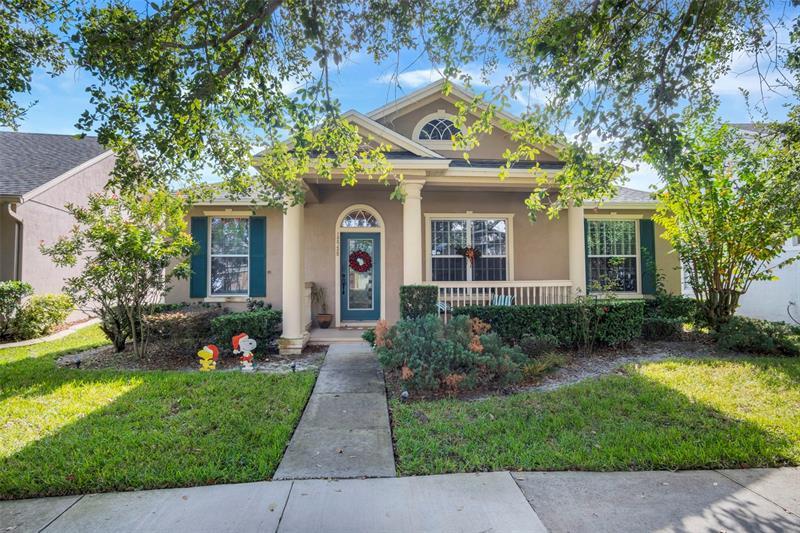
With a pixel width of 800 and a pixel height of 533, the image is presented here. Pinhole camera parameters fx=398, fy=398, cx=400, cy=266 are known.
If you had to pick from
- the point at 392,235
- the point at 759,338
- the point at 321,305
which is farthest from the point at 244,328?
the point at 759,338

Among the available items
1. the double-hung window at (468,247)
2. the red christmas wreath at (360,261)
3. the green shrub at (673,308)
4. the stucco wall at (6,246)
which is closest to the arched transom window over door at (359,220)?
the red christmas wreath at (360,261)

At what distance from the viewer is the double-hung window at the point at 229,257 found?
9.82 meters

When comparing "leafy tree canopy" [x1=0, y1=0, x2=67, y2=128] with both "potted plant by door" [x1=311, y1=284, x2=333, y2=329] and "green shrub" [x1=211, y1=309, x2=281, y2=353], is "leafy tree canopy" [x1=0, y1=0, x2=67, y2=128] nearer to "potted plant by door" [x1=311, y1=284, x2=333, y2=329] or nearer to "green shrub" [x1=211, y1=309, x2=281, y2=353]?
"green shrub" [x1=211, y1=309, x2=281, y2=353]

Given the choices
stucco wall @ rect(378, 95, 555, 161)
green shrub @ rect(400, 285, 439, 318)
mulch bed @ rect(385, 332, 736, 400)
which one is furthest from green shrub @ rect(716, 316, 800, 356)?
green shrub @ rect(400, 285, 439, 318)

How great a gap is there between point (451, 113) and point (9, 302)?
11.2 metres

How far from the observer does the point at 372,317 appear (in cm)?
962

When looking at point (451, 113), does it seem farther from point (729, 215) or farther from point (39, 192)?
point (39, 192)

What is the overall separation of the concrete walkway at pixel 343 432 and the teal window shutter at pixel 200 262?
505 cm

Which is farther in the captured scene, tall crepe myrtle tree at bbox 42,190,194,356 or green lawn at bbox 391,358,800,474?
tall crepe myrtle tree at bbox 42,190,194,356

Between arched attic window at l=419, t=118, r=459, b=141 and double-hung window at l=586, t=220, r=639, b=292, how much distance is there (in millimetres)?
4376

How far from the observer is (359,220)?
962 cm

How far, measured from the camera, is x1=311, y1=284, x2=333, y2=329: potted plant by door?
366 inches

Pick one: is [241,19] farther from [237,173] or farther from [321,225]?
[321,225]

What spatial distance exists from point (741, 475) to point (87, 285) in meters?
8.91
